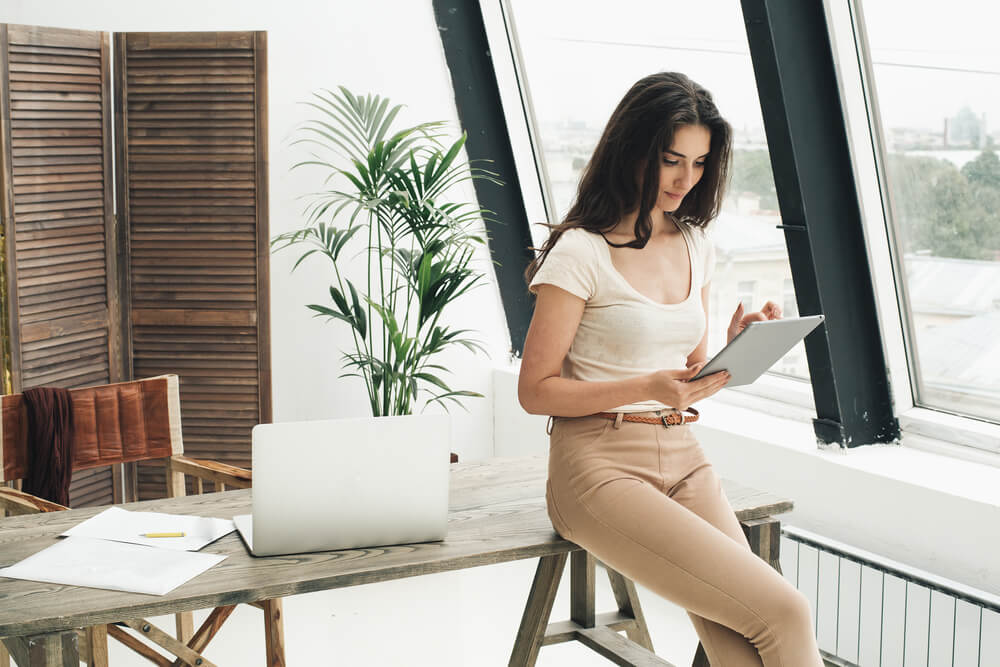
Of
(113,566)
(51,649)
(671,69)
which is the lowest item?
(51,649)

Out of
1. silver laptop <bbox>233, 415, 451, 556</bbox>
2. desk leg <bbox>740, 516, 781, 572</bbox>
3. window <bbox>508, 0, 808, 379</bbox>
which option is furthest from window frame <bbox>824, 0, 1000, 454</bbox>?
silver laptop <bbox>233, 415, 451, 556</bbox>

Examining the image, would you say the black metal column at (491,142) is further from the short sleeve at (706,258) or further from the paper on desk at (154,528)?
the paper on desk at (154,528)

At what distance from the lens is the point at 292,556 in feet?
6.45

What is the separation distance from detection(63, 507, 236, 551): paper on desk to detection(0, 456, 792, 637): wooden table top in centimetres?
4

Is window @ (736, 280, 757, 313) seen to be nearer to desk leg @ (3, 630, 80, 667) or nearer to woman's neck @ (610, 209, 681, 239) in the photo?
woman's neck @ (610, 209, 681, 239)

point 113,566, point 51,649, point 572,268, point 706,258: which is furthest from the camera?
point 706,258

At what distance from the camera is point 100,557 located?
6.34 ft

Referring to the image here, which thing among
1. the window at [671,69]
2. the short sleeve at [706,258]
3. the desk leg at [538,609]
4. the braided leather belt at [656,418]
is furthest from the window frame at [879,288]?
the desk leg at [538,609]

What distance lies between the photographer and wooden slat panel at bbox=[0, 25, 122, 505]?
3.43m

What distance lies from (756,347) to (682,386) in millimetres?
160

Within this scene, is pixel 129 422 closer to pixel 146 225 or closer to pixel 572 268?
pixel 146 225

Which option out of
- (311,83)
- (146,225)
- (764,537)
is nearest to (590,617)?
(764,537)

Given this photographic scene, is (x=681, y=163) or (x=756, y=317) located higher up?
(x=681, y=163)

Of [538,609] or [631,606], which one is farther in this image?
[631,606]
